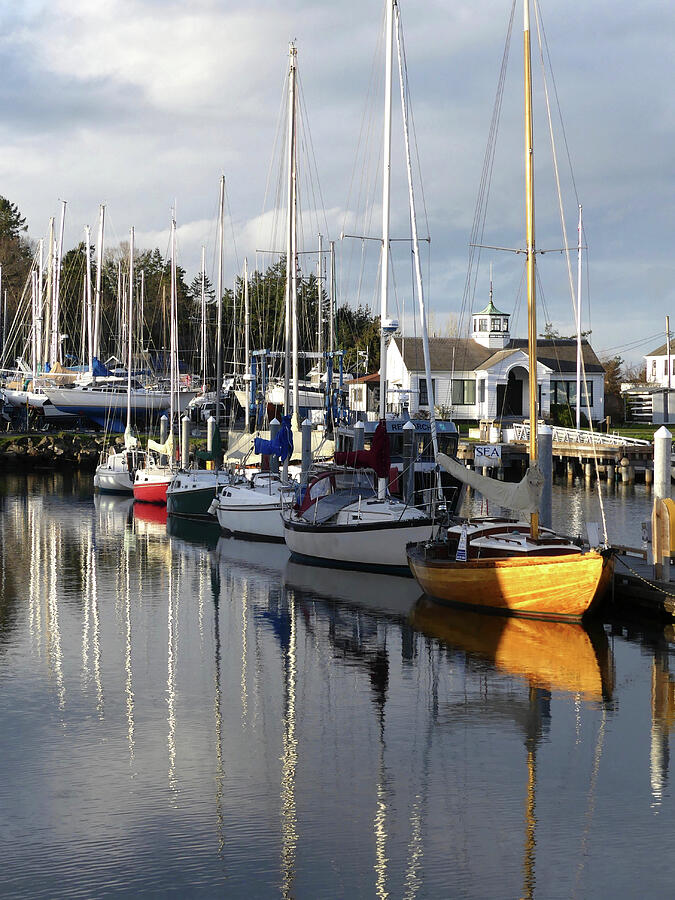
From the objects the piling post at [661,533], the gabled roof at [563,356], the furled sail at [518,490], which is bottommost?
the piling post at [661,533]

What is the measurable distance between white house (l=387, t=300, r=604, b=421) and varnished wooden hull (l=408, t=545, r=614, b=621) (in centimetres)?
4712

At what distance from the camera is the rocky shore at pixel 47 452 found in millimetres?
65812

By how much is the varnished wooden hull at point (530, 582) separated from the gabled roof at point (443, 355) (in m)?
48.9

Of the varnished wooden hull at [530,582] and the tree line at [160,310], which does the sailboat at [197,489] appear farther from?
the tree line at [160,310]

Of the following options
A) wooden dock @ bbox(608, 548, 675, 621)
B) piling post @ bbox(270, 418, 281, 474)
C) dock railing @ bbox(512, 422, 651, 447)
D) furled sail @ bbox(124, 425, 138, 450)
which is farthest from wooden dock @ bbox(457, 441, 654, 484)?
wooden dock @ bbox(608, 548, 675, 621)

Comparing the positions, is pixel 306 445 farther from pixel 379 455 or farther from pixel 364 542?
pixel 364 542

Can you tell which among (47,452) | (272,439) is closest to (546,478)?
(272,439)

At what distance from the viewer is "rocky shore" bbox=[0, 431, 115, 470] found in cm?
6581

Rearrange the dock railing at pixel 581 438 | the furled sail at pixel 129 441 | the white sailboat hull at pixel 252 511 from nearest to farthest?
the white sailboat hull at pixel 252 511
the furled sail at pixel 129 441
the dock railing at pixel 581 438

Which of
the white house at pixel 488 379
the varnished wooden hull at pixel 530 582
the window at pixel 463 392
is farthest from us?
the window at pixel 463 392

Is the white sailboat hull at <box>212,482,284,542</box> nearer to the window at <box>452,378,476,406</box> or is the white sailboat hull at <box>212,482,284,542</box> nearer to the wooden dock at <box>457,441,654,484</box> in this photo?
the wooden dock at <box>457,441,654,484</box>

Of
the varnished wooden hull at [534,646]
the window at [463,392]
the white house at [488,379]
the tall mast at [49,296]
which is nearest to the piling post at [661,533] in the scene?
the varnished wooden hull at [534,646]

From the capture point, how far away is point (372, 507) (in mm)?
27125

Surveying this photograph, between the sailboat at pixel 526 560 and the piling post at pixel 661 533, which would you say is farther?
the piling post at pixel 661 533
